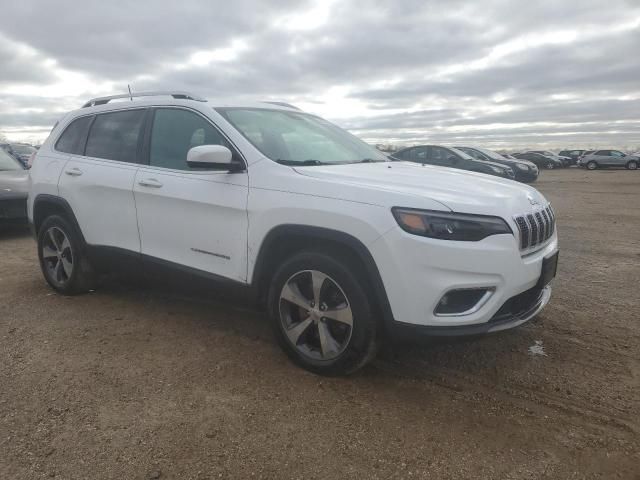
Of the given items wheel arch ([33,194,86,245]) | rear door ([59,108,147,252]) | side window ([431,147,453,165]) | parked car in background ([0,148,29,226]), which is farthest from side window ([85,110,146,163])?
side window ([431,147,453,165])

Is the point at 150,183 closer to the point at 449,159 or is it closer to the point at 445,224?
the point at 445,224

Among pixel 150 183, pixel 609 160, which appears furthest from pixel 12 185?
pixel 609 160

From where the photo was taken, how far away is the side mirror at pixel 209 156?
3.34 metres

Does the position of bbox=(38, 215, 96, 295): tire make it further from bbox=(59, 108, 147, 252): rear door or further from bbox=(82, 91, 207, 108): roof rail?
bbox=(82, 91, 207, 108): roof rail

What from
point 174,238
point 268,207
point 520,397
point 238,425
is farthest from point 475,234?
point 174,238

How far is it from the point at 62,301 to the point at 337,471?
3.47m

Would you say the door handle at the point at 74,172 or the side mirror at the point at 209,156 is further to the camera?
the door handle at the point at 74,172

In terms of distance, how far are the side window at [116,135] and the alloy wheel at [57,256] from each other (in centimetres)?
84

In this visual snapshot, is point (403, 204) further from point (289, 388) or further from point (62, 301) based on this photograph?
point (62, 301)

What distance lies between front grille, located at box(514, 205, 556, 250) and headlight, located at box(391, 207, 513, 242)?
247mm

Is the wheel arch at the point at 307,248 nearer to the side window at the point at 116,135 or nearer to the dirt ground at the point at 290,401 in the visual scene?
the dirt ground at the point at 290,401

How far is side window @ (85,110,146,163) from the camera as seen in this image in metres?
4.34

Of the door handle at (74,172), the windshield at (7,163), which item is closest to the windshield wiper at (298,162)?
the door handle at (74,172)

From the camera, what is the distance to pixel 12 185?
833cm
